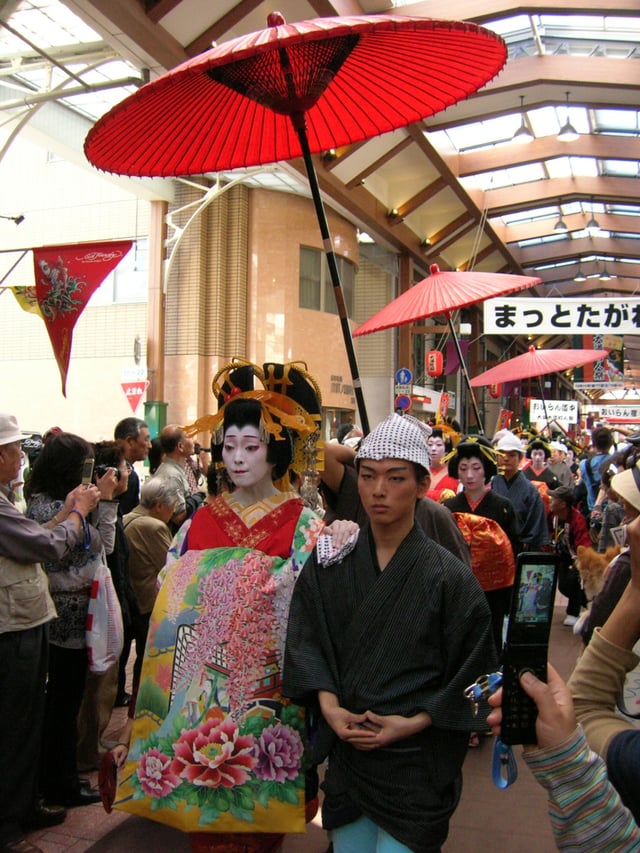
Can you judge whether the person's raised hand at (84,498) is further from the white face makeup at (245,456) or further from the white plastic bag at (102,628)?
the white face makeup at (245,456)

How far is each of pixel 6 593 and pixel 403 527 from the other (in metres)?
1.70

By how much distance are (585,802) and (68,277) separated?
610cm

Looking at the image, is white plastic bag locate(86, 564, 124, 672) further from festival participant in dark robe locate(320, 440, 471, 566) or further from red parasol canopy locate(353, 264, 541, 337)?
red parasol canopy locate(353, 264, 541, 337)

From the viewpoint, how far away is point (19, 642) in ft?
10.4

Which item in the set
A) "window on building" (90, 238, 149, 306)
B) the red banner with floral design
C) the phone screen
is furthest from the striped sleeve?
"window on building" (90, 238, 149, 306)

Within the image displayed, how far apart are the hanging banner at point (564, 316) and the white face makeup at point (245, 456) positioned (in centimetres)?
844

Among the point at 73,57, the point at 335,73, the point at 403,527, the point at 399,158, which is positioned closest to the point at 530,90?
the point at 399,158

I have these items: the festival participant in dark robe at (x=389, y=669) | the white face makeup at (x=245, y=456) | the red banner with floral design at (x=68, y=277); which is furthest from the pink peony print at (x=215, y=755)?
the red banner with floral design at (x=68, y=277)

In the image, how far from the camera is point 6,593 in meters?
3.13

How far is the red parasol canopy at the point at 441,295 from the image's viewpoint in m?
5.51

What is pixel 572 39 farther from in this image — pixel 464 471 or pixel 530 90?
pixel 464 471

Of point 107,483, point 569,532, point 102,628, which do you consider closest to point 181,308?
point 569,532

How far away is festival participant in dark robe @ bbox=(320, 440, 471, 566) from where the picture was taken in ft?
10.9

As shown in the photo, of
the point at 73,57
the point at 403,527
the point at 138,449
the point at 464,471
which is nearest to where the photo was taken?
the point at 403,527
